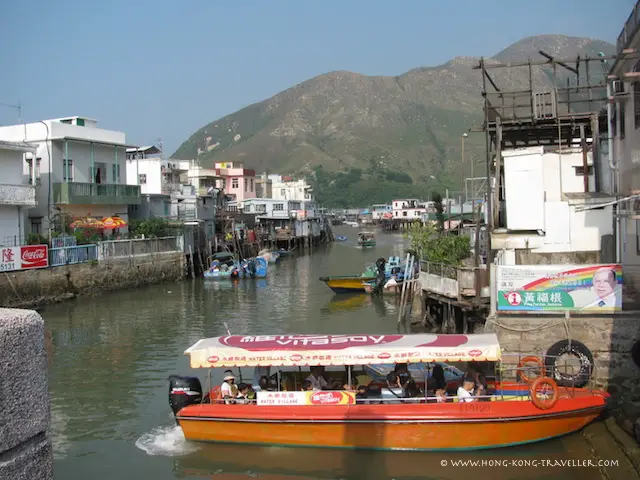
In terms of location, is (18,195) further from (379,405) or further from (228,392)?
(379,405)

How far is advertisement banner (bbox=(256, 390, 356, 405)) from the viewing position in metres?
13.4

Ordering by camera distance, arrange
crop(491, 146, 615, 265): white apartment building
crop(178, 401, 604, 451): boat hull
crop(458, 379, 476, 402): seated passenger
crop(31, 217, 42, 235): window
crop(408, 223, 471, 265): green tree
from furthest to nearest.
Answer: crop(31, 217, 42, 235): window
crop(408, 223, 471, 265): green tree
crop(491, 146, 615, 265): white apartment building
crop(458, 379, 476, 402): seated passenger
crop(178, 401, 604, 451): boat hull

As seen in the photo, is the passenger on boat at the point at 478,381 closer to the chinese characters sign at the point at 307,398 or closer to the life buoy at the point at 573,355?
the life buoy at the point at 573,355

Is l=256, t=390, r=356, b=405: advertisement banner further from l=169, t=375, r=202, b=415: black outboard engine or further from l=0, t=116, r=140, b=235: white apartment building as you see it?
l=0, t=116, r=140, b=235: white apartment building

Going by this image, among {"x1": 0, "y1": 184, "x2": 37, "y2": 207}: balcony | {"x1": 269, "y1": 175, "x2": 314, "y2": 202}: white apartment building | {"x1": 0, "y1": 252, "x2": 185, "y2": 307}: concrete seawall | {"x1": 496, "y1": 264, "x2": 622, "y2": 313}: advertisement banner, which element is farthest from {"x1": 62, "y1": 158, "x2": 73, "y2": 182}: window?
{"x1": 269, "y1": 175, "x2": 314, "y2": 202}: white apartment building

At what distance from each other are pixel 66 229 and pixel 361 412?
29.9 m

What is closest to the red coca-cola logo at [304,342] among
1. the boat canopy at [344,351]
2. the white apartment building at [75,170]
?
the boat canopy at [344,351]

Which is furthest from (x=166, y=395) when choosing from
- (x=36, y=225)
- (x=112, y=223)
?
(x=112, y=223)

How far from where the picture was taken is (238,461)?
13.4 m

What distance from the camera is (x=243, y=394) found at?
14141mm

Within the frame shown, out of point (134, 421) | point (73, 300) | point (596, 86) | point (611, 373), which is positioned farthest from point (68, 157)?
point (611, 373)

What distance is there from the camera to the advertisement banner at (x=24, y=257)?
31.5 meters

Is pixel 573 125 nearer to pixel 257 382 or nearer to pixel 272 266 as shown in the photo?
pixel 257 382

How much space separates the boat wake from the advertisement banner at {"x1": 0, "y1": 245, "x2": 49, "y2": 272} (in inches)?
792
